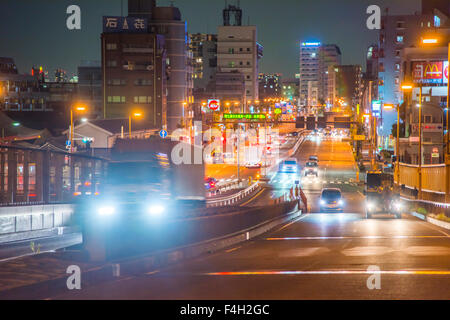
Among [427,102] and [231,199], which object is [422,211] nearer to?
[231,199]

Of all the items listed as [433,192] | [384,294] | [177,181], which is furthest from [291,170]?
[384,294]

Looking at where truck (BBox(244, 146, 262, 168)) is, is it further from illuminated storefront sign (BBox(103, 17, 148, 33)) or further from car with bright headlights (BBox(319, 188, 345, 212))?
car with bright headlights (BBox(319, 188, 345, 212))

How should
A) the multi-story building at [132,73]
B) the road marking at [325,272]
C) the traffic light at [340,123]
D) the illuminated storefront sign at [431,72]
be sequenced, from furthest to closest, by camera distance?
the multi-story building at [132,73], the traffic light at [340,123], the illuminated storefront sign at [431,72], the road marking at [325,272]

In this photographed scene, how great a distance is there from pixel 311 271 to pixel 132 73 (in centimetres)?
9694

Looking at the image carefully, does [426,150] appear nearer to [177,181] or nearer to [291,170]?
[291,170]

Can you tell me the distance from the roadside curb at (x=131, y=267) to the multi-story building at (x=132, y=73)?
87.6 metres

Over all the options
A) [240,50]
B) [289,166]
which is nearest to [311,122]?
[289,166]

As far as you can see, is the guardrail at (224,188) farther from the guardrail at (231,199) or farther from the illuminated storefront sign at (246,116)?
the illuminated storefront sign at (246,116)

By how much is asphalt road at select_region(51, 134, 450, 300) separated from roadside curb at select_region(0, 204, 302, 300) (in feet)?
1.24

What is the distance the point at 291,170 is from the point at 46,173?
5810 cm

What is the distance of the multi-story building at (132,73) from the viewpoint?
106625mm

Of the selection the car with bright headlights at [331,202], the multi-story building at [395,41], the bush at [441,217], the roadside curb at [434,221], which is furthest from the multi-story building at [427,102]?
the multi-story building at [395,41]

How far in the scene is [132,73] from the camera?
10688 cm
